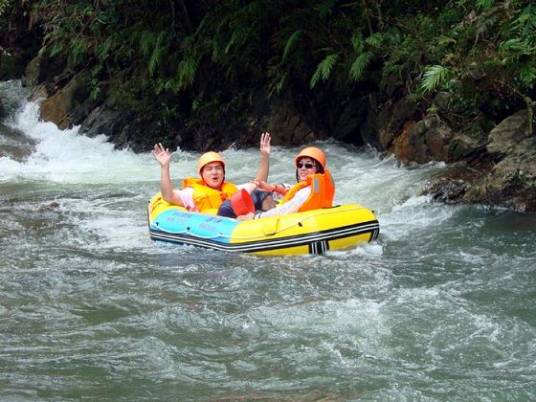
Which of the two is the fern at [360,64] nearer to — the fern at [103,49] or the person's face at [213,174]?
the person's face at [213,174]

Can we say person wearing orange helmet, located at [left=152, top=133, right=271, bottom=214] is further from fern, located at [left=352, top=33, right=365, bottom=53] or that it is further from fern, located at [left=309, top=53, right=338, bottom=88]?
fern, located at [left=352, top=33, right=365, bottom=53]

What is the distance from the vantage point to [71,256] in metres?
8.00

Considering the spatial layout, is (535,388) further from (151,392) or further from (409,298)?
(151,392)

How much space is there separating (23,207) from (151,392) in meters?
6.56

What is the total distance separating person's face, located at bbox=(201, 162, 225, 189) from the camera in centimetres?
880

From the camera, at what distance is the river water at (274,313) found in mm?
4836

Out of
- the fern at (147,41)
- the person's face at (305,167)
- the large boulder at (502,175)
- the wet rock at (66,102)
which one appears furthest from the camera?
the wet rock at (66,102)

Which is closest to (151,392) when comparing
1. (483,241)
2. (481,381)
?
(481,381)

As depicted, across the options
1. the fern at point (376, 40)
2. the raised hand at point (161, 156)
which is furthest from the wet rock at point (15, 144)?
the raised hand at point (161, 156)

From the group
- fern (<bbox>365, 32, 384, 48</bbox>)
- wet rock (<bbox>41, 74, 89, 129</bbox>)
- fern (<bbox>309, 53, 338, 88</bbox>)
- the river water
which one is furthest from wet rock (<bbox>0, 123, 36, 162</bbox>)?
fern (<bbox>365, 32, 384, 48</bbox>)

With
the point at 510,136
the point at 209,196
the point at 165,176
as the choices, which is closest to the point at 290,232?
the point at 209,196

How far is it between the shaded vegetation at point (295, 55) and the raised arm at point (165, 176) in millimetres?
2918

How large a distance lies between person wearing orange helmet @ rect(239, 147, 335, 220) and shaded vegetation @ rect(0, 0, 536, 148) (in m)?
1.74

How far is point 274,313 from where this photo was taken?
6.04 meters
